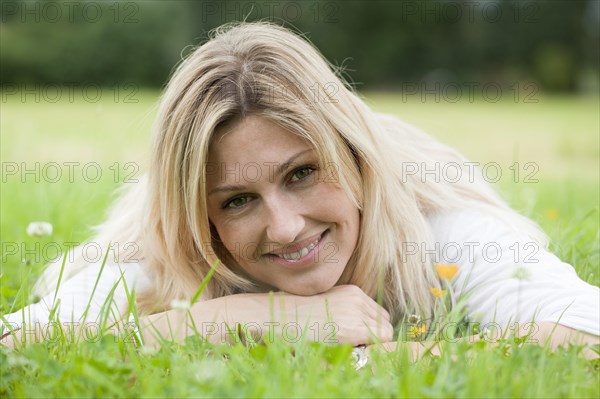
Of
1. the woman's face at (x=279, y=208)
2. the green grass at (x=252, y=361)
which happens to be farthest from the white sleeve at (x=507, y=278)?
the woman's face at (x=279, y=208)

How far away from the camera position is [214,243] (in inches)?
109

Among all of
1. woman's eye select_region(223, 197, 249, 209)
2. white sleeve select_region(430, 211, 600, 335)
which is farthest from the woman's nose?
white sleeve select_region(430, 211, 600, 335)

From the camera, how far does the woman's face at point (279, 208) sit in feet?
7.85

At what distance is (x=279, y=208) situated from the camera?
241cm

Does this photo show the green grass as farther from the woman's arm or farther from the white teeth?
the white teeth

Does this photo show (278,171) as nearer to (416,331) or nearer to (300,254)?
(300,254)

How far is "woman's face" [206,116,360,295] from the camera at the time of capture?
2.39 meters

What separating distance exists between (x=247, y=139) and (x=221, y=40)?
46cm

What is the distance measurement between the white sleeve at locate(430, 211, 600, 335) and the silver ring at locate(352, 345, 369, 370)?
0.33m

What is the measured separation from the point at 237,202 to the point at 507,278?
92 cm

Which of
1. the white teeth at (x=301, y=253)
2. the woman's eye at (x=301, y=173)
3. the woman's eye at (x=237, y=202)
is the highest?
the woman's eye at (x=301, y=173)

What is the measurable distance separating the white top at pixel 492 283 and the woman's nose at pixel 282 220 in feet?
1.65

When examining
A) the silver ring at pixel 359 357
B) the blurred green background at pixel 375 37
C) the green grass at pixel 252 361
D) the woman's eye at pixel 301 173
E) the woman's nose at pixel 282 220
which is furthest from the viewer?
the blurred green background at pixel 375 37

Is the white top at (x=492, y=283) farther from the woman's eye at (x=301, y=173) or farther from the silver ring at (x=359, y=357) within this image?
the woman's eye at (x=301, y=173)
